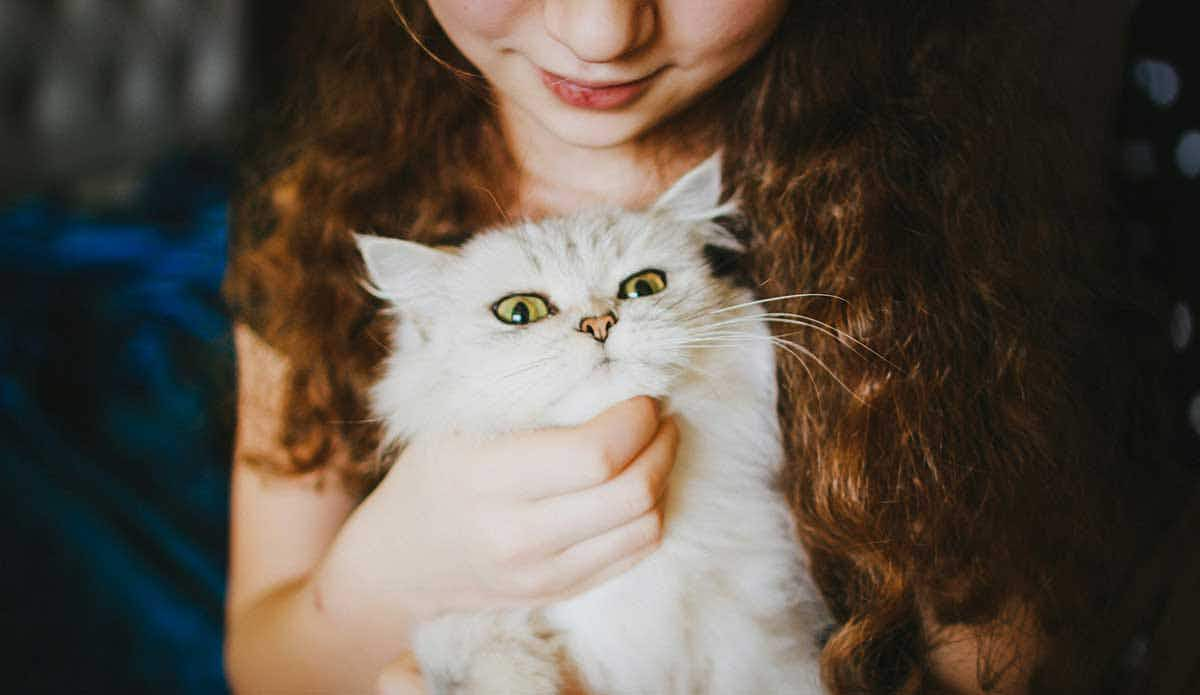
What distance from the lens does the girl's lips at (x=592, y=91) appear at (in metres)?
0.79

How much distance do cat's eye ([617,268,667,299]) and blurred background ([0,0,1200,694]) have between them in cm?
66

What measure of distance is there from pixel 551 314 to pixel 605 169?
36 cm

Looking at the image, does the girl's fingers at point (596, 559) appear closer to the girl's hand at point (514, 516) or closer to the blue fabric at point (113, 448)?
the girl's hand at point (514, 516)

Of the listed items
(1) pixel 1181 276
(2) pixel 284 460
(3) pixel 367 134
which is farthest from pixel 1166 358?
(2) pixel 284 460

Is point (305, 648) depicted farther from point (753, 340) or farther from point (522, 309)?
point (753, 340)

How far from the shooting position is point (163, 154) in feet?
7.88

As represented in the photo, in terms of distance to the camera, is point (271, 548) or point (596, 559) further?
point (271, 548)

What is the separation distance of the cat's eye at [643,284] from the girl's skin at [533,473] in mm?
137

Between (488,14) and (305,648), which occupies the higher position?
(488,14)

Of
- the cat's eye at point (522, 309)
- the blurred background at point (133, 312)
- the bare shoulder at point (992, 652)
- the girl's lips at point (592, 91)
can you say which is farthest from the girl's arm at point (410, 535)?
the bare shoulder at point (992, 652)

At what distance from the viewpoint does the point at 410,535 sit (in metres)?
0.89

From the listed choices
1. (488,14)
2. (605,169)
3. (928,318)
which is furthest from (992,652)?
(488,14)

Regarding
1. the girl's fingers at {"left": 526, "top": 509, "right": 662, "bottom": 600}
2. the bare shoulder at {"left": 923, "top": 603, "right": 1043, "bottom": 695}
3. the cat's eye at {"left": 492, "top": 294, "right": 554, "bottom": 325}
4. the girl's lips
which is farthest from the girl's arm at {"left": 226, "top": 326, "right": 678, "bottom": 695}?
the bare shoulder at {"left": 923, "top": 603, "right": 1043, "bottom": 695}

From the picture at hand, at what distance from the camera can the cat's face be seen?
0.72 m
